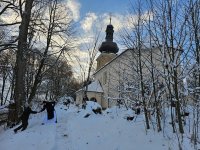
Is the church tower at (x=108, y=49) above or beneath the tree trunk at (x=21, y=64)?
above

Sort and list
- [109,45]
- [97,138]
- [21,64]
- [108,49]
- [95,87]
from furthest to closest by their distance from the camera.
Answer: [108,49] → [109,45] → [95,87] → [21,64] → [97,138]

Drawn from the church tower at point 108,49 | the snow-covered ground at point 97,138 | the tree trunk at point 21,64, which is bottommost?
the snow-covered ground at point 97,138

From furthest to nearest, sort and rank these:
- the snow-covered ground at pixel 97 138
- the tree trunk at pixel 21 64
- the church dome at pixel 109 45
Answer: the church dome at pixel 109 45
the tree trunk at pixel 21 64
the snow-covered ground at pixel 97 138

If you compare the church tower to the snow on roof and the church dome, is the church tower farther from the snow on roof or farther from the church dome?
the snow on roof

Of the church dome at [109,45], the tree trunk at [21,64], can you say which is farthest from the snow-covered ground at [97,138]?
the church dome at [109,45]

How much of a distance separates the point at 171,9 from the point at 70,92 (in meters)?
60.7

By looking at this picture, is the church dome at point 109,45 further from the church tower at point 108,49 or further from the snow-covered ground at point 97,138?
the snow-covered ground at point 97,138

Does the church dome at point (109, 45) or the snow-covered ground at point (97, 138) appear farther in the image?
the church dome at point (109, 45)

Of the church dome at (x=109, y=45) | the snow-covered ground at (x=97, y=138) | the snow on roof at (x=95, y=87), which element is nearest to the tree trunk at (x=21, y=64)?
the snow-covered ground at (x=97, y=138)

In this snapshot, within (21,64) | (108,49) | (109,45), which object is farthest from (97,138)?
(108,49)

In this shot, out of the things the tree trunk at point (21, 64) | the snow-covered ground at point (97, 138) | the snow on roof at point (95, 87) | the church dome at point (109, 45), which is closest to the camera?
the snow-covered ground at point (97, 138)

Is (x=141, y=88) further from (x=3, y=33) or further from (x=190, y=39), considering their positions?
(x=3, y=33)

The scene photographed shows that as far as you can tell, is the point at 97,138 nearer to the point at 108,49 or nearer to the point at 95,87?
the point at 95,87

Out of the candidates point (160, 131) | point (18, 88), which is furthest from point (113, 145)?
point (18, 88)
